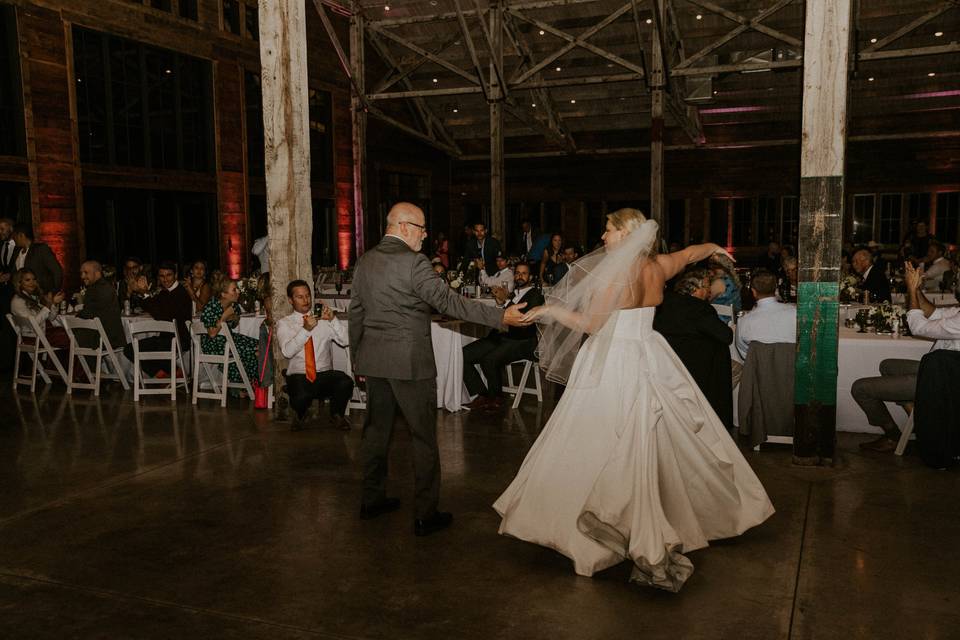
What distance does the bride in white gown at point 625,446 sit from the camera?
318 cm

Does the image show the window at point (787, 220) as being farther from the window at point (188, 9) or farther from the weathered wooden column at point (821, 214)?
the weathered wooden column at point (821, 214)

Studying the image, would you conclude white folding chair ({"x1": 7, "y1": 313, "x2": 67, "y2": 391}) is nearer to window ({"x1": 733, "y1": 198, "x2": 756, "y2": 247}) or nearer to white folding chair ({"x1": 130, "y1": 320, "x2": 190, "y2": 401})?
white folding chair ({"x1": 130, "y1": 320, "x2": 190, "y2": 401})

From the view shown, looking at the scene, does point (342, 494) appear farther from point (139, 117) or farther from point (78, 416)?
point (139, 117)

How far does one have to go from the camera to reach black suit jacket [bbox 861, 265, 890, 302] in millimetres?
7535

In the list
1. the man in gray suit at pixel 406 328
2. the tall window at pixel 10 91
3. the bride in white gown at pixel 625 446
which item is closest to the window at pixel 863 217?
the tall window at pixel 10 91

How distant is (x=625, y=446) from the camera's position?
10.5 feet

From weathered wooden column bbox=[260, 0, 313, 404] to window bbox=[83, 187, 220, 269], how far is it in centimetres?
607

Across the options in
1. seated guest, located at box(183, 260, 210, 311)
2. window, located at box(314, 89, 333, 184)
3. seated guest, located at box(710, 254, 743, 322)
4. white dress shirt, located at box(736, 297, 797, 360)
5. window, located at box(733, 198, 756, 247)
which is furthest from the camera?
window, located at box(733, 198, 756, 247)

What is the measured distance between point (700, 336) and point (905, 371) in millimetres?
1368

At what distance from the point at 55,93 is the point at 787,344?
9192 millimetres

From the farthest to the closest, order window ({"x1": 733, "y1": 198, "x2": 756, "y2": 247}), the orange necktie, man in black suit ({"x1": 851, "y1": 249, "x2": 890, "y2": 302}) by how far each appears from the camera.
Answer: window ({"x1": 733, "y1": 198, "x2": 756, "y2": 247}), man in black suit ({"x1": 851, "y1": 249, "x2": 890, "y2": 302}), the orange necktie

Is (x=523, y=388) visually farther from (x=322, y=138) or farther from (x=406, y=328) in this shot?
(x=322, y=138)

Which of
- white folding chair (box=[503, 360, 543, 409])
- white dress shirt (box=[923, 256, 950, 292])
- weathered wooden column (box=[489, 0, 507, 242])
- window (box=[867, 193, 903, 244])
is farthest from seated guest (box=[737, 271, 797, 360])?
window (box=[867, 193, 903, 244])

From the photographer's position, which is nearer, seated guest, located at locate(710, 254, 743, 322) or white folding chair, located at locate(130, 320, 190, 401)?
seated guest, located at locate(710, 254, 743, 322)
